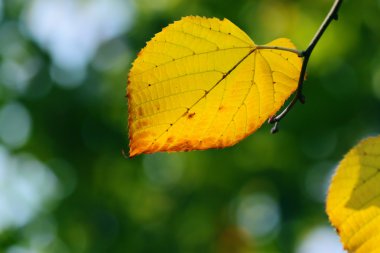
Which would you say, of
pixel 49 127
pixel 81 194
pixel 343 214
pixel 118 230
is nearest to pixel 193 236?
pixel 118 230

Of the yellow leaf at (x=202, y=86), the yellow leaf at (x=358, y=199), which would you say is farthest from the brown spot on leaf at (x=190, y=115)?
the yellow leaf at (x=358, y=199)

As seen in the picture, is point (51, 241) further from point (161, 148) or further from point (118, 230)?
point (161, 148)

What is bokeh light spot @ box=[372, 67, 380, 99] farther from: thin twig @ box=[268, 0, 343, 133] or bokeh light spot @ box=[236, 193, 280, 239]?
thin twig @ box=[268, 0, 343, 133]

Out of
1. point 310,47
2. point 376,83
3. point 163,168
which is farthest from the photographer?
point 163,168

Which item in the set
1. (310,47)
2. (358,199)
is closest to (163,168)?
(358,199)

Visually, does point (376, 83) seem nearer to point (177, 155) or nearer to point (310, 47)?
point (177, 155)

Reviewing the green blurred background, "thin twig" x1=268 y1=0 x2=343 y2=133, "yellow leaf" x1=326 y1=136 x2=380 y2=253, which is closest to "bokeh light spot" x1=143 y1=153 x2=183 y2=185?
the green blurred background

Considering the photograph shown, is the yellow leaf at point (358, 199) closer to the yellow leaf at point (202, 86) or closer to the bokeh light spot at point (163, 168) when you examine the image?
the yellow leaf at point (202, 86)
